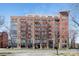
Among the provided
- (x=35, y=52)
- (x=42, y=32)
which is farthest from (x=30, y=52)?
(x=42, y=32)

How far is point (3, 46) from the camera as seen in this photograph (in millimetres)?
2568

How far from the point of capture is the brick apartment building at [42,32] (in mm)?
2574

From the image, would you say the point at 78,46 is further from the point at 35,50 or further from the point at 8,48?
the point at 8,48

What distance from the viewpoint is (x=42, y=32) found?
2.60 metres

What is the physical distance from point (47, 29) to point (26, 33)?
216 millimetres

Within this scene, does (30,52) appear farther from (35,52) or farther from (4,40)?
(4,40)

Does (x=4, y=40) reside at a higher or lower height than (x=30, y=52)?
higher

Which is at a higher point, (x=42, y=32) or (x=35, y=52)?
(x=42, y=32)

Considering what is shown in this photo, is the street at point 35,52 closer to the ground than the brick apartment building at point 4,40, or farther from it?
closer to the ground

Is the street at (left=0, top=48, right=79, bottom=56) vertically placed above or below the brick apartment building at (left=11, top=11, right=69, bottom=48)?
below

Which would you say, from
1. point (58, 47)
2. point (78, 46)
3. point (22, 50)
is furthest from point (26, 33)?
point (78, 46)

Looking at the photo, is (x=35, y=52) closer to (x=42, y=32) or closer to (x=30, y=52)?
(x=30, y=52)

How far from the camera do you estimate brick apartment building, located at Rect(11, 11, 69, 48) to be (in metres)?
2.57

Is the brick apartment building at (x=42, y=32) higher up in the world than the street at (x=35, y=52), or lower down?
higher up
